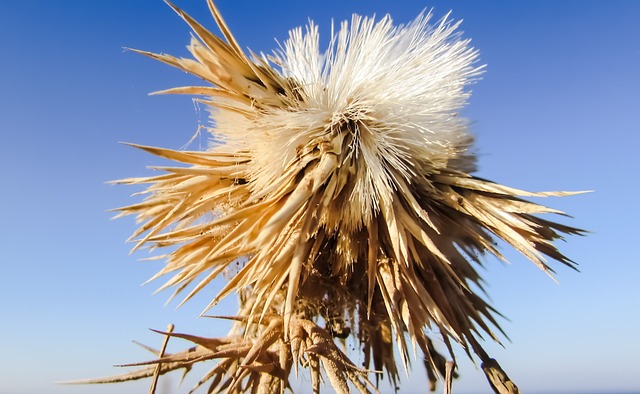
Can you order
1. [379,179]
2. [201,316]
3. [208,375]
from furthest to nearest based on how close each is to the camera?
[208,375] → [201,316] → [379,179]

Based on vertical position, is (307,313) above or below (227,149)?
below

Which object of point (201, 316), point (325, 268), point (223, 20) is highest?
point (223, 20)

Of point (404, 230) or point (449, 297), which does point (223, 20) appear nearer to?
point (404, 230)

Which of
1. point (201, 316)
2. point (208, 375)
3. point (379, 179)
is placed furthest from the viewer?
point (208, 375)

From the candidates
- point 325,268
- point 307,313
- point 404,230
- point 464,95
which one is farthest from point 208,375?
point 464,95

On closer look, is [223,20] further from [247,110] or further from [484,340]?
[484,340]

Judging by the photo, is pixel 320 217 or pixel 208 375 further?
pixel 208 375
